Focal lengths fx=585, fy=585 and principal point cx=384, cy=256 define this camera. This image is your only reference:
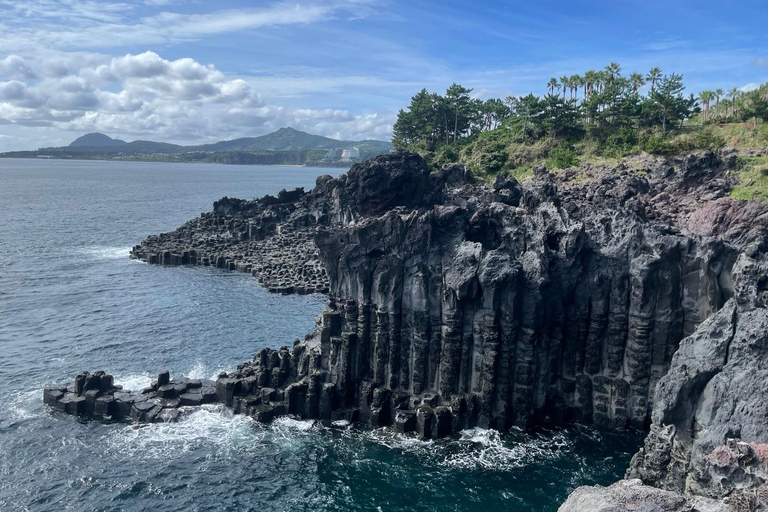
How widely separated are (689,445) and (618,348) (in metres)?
14.1

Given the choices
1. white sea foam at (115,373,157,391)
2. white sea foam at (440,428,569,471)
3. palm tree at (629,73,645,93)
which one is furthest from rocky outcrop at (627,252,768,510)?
Answer: palm tree at (629,73,645,93)

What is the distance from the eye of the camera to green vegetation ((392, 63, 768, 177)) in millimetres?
102062

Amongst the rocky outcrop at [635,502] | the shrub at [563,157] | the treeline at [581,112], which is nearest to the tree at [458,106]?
the treeline at [581,112]

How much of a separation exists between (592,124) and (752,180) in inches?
1883

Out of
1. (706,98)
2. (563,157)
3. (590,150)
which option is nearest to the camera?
(563,157)

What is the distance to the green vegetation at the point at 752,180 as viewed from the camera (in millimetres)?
68744

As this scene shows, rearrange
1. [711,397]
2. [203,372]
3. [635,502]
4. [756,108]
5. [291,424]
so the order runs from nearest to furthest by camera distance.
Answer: [635,502] < [711,397] < [291,424] < [203,372] < [756,108]

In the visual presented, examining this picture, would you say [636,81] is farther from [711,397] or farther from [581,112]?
[711,397]

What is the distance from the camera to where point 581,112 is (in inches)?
4636

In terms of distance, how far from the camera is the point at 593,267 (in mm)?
40750

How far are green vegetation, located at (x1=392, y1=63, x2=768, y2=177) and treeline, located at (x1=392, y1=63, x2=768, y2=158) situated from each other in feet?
0.59

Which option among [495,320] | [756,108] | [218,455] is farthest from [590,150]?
[218,455]

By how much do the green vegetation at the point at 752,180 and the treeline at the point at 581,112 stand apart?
2469 cm

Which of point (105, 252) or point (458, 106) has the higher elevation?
point (458, 106)
